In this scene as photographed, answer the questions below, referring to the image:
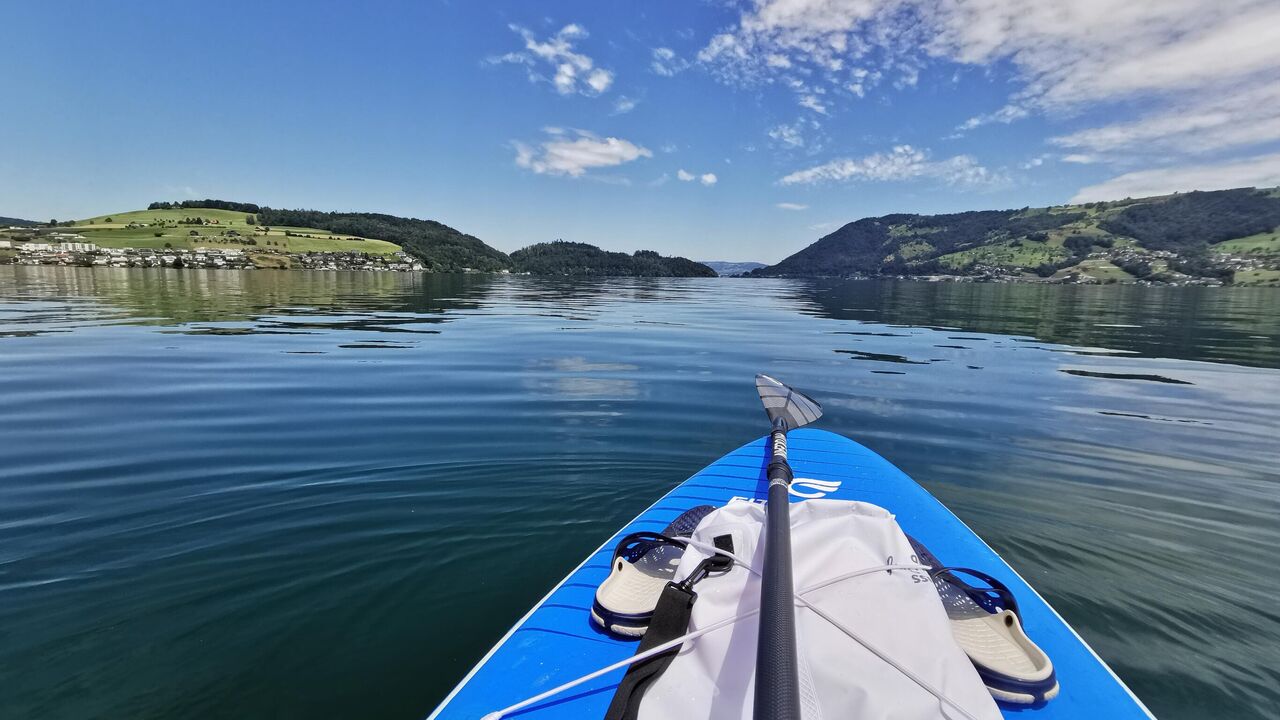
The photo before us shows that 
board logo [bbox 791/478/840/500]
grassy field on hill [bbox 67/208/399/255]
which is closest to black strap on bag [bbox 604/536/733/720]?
board logo [bbox 791/478/840/500]

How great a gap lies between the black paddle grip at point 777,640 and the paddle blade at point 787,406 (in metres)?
4.09

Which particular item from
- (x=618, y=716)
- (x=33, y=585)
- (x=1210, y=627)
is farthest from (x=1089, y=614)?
(x=33, y=585)

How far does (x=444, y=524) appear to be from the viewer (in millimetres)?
5746

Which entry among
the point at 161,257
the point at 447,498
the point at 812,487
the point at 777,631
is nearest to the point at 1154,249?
the point at 812,487

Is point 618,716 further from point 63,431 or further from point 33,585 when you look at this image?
point 63,431

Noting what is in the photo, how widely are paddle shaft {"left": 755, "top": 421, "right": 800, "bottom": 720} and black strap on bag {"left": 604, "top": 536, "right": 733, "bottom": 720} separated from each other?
394mm

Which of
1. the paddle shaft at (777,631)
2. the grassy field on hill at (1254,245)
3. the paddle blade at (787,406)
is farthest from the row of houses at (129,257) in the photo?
the grassy field on hill at (1254,245)

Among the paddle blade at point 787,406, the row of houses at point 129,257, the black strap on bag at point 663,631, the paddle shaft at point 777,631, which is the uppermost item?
the row of houses at point 129,257

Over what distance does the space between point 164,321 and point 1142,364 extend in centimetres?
3735

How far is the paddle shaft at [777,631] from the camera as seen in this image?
1715mm

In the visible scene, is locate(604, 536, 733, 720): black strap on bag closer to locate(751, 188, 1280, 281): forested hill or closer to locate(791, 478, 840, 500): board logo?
locate(791, 478, 840, 500): board logo

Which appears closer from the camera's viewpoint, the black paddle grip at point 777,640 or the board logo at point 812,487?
the black paddle grip at point 777,640

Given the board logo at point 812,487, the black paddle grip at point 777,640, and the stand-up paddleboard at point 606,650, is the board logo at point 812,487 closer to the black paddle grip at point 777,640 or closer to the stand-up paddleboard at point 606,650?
the stand-up paddleboard at point 606,650

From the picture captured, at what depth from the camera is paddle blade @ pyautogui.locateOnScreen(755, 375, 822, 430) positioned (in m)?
7.38
